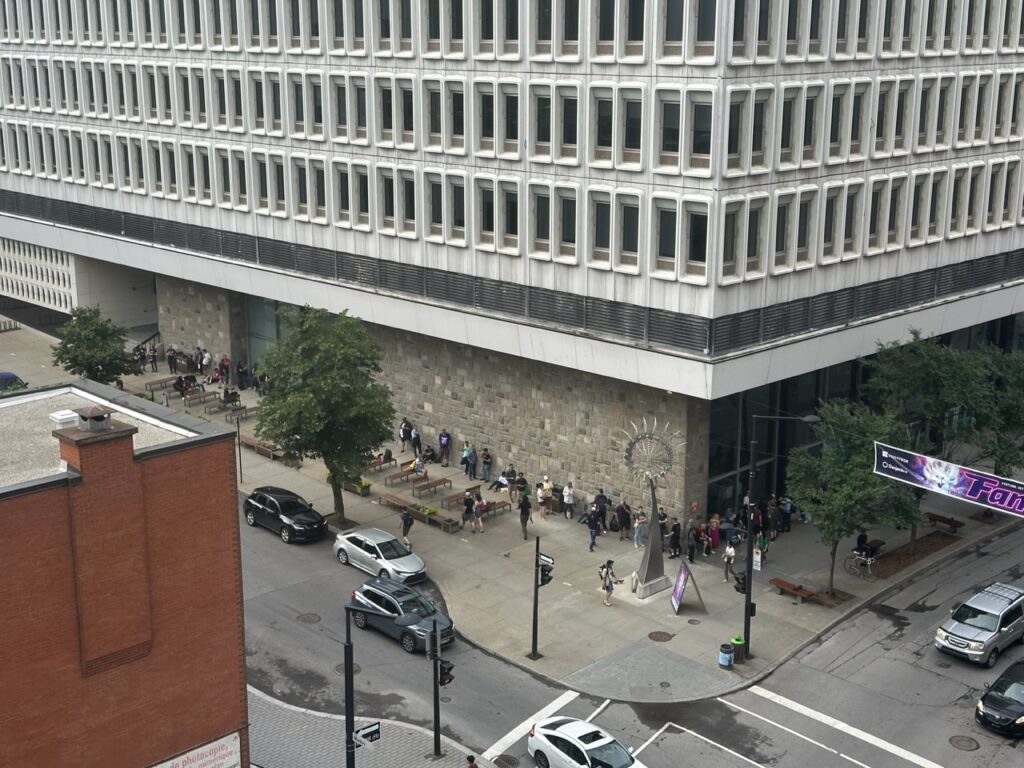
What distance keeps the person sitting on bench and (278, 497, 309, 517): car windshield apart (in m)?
17.6

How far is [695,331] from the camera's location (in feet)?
119

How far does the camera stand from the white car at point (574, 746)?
83.2ft

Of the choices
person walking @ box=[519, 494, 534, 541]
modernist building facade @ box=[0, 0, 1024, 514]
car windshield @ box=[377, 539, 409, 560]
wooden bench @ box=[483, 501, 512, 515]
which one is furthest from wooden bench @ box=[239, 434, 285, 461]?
person walking @ box=[519, 494, 534, 541]

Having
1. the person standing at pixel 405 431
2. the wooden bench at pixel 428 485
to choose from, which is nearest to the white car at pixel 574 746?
the wooden bench at pixel 428 485

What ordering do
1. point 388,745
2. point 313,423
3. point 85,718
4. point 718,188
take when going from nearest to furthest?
point 85,718 → point 388,745 → point 718,188 → point 313,423

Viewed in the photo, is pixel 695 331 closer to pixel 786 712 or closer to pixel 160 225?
pixel 786 712

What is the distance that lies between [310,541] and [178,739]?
1766 centimetres

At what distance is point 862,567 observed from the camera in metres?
37.3

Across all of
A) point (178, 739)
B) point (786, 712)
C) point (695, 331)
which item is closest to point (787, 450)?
point (695, 331)

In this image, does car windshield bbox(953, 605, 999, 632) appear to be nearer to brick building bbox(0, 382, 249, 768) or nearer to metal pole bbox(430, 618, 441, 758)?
metal pole bbox(430, 618, 441, 758)

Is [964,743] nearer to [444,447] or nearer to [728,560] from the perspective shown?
[728,560]

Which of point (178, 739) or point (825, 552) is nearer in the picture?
point (178, 739)

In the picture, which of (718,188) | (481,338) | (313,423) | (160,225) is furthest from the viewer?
(160,225)

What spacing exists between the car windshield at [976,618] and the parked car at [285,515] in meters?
19.5
